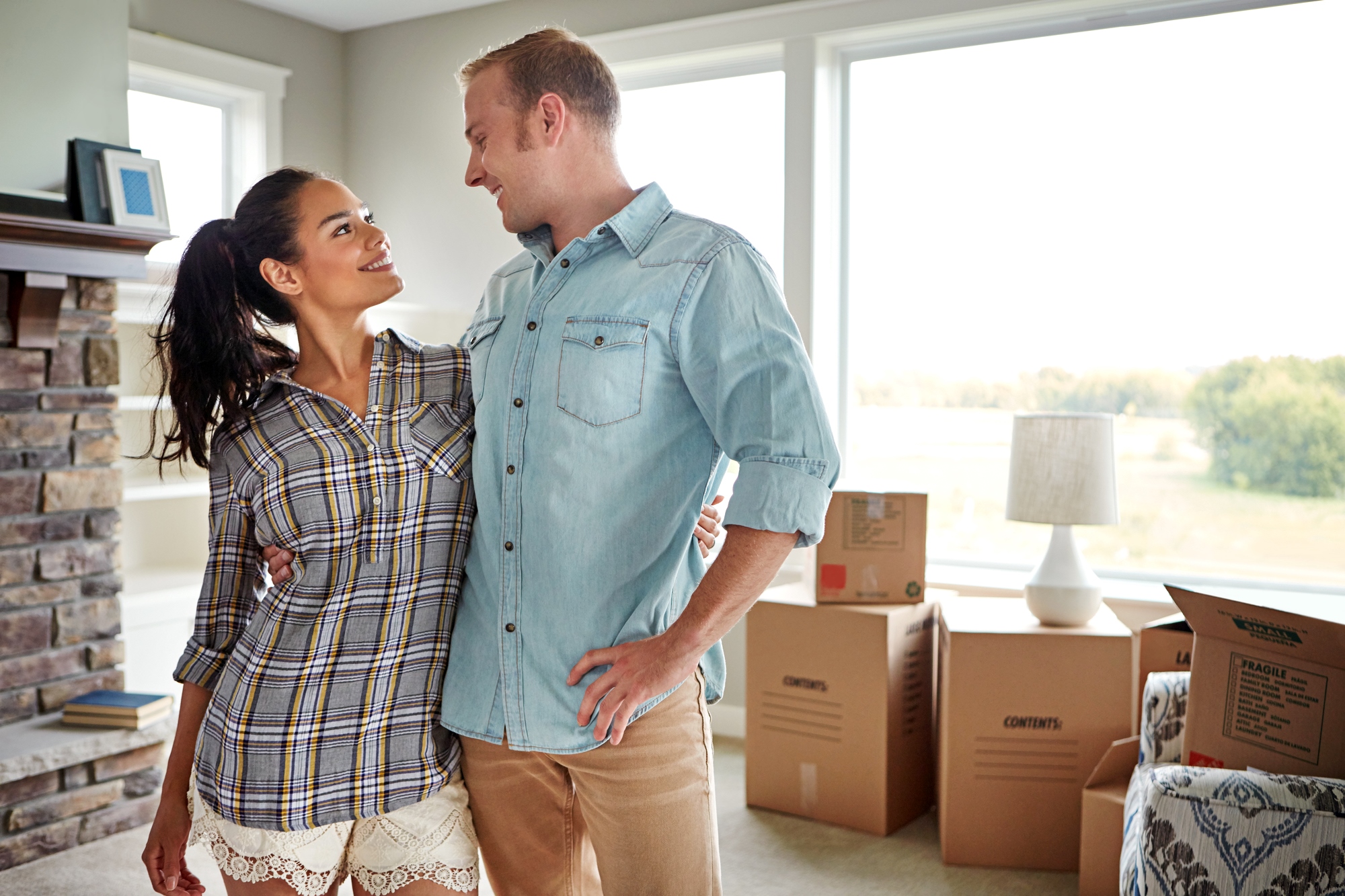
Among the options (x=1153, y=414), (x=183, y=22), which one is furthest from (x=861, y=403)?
(x=183, y=22)

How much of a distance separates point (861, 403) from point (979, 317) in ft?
1.58

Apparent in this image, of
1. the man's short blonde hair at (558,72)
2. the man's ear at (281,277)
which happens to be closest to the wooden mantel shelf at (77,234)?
the man's ear at (281,277)

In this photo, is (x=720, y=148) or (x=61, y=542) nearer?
(x=61, y=542)

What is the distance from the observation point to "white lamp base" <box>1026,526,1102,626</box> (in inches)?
104

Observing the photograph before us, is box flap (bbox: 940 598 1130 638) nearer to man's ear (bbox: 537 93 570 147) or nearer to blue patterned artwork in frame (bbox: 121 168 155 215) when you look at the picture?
man's ear (bbox: 537 93 570 147)

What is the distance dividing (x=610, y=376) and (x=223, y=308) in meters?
0.62

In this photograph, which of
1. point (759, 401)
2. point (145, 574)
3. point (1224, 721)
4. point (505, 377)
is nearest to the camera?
point (759, 401)

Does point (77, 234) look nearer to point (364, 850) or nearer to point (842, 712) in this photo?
point (364, 850)

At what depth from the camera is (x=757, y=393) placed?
3.92ft

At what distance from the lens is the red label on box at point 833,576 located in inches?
113

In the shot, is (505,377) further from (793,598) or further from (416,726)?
(793,598)

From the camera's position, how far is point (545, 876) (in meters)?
1.41

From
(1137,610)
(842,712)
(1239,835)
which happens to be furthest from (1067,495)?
(1239,835)

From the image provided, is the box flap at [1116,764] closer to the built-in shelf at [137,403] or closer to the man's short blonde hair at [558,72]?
the man's short blonde hair at [558,72]
